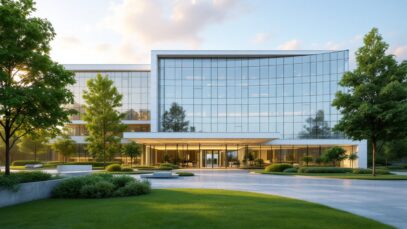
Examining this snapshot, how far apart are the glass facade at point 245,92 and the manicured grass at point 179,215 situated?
150 feet

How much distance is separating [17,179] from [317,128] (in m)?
50.6

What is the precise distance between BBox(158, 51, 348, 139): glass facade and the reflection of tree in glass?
0.52ft

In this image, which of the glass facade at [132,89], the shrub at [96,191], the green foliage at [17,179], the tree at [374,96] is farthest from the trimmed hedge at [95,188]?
the glass facade at [132,89]

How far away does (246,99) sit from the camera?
61031 millimetres

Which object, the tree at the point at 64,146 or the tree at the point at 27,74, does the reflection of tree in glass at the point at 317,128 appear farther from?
the tree at the point at 27,74

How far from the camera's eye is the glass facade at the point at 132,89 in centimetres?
7000

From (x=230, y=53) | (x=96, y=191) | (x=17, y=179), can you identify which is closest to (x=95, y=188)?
(x=96, y=191)

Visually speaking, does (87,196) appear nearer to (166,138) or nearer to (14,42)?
(14,42)

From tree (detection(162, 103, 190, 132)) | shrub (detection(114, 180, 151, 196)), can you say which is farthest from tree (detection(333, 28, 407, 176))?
tree (detection(162, 103, 190, 132))

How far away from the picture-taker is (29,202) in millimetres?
15422

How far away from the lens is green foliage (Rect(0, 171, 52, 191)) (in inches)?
567

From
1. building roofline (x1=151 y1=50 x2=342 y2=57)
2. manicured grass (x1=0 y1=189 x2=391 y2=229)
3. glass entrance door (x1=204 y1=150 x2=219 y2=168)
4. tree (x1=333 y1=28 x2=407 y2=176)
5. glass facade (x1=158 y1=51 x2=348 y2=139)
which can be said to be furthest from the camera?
building roofline (x1=151 y1=50 x2=342 y2=57)

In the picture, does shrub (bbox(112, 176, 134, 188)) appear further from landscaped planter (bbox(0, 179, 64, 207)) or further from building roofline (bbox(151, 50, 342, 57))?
building roofline (bbox(151, 50, 342, 57))

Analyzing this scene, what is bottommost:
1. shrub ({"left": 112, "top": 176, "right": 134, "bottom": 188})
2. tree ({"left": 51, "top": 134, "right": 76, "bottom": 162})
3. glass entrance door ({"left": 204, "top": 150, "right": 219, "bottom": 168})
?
glass entrance door ({"left": 204, "top": 150, "right": 219, "bottom": 168})
